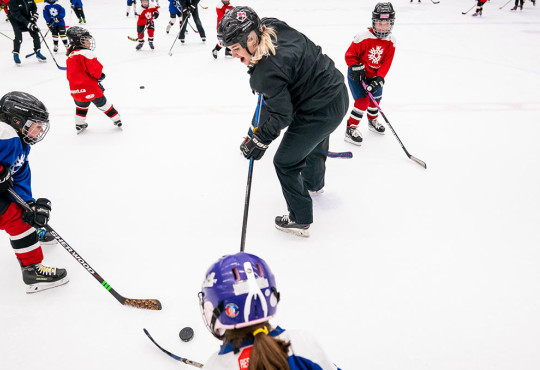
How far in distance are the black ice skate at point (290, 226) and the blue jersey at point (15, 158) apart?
1376 millimetres

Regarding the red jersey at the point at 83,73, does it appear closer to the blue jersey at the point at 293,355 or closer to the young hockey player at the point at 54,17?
the blue jersey at the point at 293,355

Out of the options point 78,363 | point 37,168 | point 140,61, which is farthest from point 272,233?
point 140,61

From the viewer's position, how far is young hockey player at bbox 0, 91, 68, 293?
5.25ft

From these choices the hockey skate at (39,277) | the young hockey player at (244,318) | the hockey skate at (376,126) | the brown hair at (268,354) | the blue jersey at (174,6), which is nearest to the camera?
the brown hair at (268,354)

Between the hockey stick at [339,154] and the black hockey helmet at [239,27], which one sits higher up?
the black hockey helmet at [239,27]

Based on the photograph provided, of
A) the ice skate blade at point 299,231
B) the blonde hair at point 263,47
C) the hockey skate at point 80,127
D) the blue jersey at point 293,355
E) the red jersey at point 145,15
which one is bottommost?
the ice skate blade at point 299,231

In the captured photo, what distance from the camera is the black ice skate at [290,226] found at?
225cm

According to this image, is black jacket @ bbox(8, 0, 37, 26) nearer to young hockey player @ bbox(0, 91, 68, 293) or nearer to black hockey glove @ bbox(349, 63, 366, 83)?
young hockey player @ bbox(0, 91, 68, 293)

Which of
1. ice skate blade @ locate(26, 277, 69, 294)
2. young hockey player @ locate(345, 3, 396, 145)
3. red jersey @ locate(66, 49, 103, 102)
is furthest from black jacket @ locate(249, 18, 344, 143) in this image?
red jersey @ locate(66, 49, 103, 102)

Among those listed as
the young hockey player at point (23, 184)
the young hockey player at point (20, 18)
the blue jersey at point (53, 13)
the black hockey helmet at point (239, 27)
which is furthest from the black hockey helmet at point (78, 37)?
the blue jersey at point (53, 13)

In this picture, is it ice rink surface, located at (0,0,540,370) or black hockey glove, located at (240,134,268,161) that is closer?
ice rink surface, located at (0,0,540,370)

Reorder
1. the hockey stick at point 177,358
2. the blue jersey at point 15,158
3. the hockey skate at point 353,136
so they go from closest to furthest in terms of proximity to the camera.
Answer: the hockey stick at point 177,358 < the blue jersey at point 15,158 < the hockey skate at point 353,136

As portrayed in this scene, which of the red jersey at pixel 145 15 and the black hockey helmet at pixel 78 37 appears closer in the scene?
the black hockey helmet at pixel 78 37

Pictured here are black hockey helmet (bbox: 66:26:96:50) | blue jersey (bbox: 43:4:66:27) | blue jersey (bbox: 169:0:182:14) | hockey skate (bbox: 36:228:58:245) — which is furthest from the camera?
blue jersey (bbox: 169:0:182:14)
